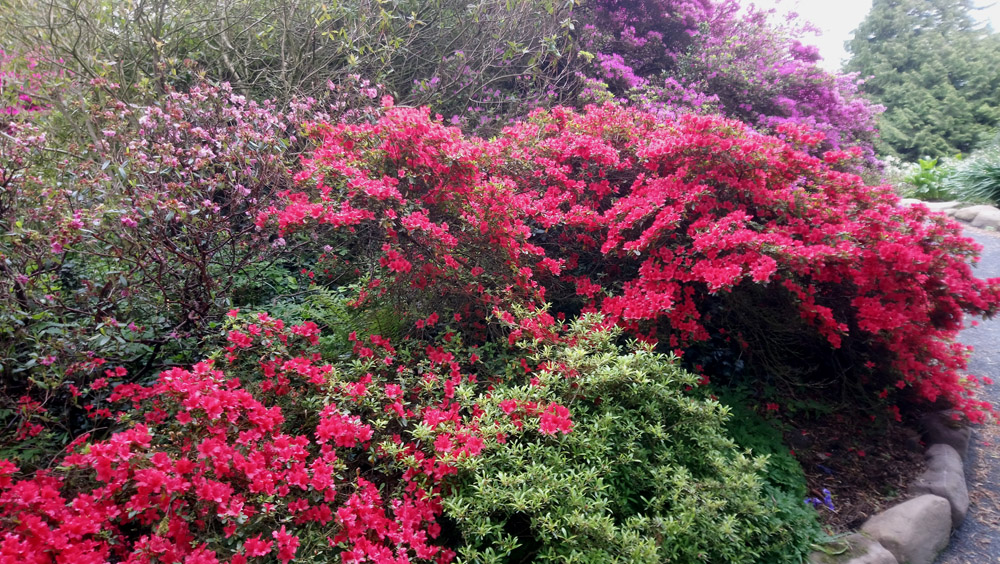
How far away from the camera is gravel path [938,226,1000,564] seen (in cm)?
265

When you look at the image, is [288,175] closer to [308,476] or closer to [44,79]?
[308,476]

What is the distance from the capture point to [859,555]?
2381 millimetres

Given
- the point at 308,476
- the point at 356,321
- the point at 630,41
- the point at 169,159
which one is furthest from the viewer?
the point at 630,41

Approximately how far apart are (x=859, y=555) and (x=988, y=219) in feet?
27.4

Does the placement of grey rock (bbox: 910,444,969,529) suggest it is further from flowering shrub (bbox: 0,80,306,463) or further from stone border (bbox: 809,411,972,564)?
flowering shrub (bbox: 0,80,306,463)

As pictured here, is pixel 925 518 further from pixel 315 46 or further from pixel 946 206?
pixel 946 206

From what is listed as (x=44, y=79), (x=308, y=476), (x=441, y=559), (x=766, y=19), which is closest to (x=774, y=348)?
(x=441, y=559)

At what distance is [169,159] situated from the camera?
234 cm

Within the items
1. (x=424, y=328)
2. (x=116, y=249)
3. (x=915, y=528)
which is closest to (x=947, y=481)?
(x=915, y=528)

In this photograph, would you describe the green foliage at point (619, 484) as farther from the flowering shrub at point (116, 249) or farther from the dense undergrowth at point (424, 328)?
the flowering shrub at point (116, 249)

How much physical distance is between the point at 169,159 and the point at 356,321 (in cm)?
118

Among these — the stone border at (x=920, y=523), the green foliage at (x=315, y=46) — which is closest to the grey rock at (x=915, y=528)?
the stone border at (x=920, y=523)

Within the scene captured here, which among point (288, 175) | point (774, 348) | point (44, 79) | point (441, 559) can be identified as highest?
point (44, 79)

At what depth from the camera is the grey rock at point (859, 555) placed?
234 centimetres
